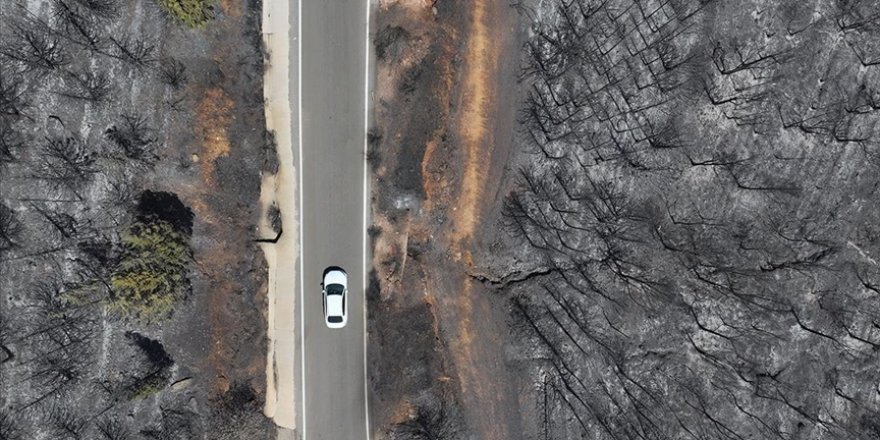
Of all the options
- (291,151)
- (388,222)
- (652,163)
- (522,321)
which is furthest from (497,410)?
(291,151)

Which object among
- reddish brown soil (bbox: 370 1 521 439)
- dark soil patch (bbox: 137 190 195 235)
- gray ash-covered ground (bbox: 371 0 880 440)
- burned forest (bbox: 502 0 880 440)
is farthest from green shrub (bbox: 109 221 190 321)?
burned forest (bbox: 502 0 880 440)

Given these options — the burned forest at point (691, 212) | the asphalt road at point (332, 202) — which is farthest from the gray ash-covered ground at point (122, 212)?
the burned forest at point (691, 212)

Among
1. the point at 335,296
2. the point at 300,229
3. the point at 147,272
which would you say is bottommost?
the point at 335,296

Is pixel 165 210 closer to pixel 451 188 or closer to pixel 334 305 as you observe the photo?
pixel 334 305

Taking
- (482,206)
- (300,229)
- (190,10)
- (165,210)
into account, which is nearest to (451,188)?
(482,206)

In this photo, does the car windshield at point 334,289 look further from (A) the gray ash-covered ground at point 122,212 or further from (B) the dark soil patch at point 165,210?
(B) the dark soil patch at point 165,210

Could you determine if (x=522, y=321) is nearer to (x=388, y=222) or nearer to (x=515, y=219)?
(x=515, y=219)
